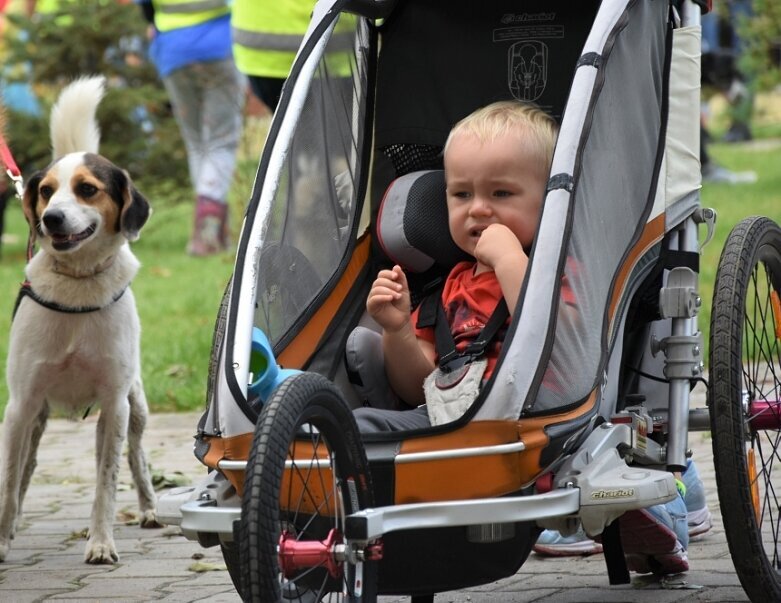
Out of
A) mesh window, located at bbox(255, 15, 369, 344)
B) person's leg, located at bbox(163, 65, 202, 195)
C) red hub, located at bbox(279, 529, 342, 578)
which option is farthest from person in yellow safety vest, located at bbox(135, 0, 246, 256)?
red hub, located at bbox(279, 529, 342, 578)

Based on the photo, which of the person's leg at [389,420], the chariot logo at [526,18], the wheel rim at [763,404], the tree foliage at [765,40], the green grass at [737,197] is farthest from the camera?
the tree foliage at [765,40]

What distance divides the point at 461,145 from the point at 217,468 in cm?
119

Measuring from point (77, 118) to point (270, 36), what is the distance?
5.99 ft

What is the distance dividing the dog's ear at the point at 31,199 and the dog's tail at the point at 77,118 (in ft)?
1.00

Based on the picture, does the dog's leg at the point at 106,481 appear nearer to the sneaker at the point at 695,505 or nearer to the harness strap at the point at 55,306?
the harness strap at the point at 55,306

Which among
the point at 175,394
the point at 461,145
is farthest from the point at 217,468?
the point at 175,394

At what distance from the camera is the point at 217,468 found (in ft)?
10.1

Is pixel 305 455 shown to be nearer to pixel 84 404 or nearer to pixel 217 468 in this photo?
pixel 217 468

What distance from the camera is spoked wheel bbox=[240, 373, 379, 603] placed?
2586mm

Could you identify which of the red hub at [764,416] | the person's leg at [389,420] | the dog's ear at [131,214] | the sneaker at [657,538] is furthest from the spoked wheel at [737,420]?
the dog's ear at [131,214]

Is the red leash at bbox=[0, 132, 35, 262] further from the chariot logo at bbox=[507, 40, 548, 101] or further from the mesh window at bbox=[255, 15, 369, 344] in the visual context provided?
the chariot logo at bbox=[507, 40, 548, 101]

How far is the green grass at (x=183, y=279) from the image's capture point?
8.00m

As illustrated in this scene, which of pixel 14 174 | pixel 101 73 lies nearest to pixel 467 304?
pixel 14 174

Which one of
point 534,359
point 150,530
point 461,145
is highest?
point 461,145
